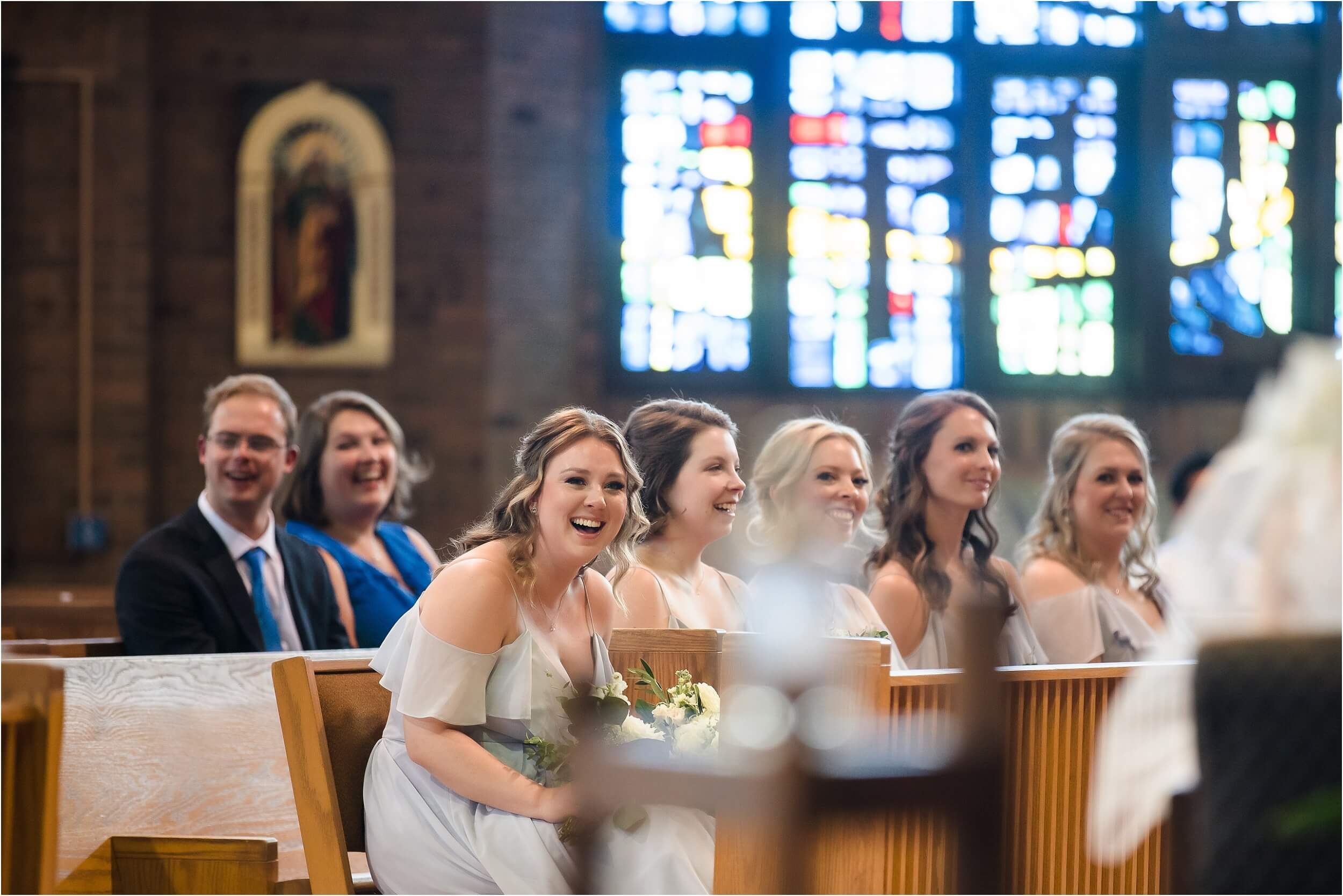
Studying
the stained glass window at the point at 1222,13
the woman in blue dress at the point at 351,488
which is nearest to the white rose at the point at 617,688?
the woman in blue dress at the point at 351,488

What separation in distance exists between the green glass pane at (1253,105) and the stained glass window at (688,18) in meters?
3.18

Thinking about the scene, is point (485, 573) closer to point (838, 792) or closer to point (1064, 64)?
point (838, 792)

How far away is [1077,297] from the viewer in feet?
29.7

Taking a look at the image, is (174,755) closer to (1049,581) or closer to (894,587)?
(894,587)

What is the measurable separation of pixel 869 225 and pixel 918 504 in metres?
5.32

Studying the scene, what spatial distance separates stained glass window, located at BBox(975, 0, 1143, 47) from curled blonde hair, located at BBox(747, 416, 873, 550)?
240 inches

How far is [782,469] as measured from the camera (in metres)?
3.80

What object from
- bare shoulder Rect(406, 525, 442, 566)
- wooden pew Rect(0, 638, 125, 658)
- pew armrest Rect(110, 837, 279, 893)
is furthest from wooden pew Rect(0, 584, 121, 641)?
pew armrest Rect(110, 837, 279, 893)

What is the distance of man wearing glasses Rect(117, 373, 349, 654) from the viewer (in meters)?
3.91

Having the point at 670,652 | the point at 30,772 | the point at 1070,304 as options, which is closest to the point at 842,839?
the point at 670,652

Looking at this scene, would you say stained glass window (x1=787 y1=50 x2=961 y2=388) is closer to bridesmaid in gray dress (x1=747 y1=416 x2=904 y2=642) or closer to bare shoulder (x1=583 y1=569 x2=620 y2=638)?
bridesmaid in gray dress (x1=747 y1=416 x2=904 y2=642)

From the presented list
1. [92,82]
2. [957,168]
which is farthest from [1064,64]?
[92,82]

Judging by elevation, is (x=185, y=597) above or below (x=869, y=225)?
below

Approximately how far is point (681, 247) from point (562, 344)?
1004 millimetres
